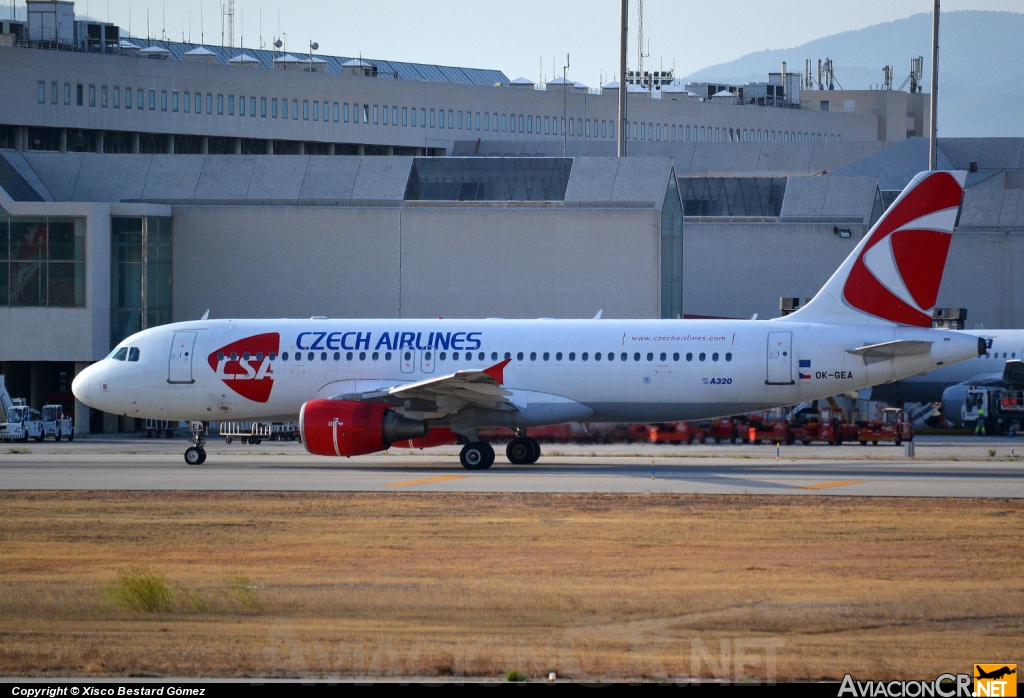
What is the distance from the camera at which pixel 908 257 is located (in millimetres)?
33406

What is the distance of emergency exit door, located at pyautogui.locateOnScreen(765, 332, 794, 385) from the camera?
33500mm

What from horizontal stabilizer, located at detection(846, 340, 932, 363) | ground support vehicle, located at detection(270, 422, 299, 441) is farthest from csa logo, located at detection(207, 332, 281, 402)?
horizontal stabilizer, located at detection(846, 340, 932, 363)

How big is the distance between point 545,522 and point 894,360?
13.2 m

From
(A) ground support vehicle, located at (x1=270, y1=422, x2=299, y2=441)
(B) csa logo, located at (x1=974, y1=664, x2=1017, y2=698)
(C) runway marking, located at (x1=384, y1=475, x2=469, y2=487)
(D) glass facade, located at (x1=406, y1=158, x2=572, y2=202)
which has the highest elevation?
(D) glass facade, located at (x1=406, y1=158, x2=572, y2=202)

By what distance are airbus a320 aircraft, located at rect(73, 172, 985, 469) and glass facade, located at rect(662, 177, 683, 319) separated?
2058 cm

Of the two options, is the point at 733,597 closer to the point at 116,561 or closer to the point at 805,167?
the point at 116,561

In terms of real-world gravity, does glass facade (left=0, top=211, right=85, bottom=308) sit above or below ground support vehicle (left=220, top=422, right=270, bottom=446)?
above

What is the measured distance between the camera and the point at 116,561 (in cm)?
1945

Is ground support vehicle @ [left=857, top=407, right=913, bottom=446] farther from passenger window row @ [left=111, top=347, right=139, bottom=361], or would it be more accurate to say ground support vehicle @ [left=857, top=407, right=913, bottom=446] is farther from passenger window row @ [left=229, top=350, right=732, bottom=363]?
passenger window row @ [left=111, top=347, right=139, bottom=361]

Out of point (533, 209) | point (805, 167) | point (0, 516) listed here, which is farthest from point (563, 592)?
point (805, 167)

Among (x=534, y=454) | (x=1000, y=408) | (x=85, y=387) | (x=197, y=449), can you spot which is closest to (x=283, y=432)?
(x=85, y=387)

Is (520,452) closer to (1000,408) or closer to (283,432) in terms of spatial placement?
(283,432)

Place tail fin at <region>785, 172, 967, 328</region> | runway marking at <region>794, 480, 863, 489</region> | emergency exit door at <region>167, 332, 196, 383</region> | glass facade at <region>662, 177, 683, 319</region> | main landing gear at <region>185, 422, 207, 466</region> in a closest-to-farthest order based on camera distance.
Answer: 1. runway marking at <region>794, 480, 863, 489</region>
2. tail fin at <region>785, 172, 967, 328</region>
3. main landing gear at <region>185, 422, 207, 466</region>
4. emergency exit door at <region>167, 332, 196, 383</region>
5. glass facade at <region>662, 177, 683, 319</region>

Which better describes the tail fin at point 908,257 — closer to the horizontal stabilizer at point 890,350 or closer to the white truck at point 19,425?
the horizontal stabilizer at point 890,350
